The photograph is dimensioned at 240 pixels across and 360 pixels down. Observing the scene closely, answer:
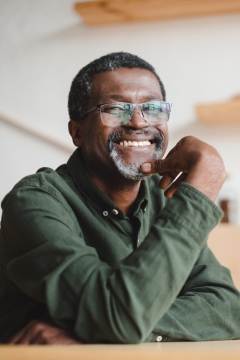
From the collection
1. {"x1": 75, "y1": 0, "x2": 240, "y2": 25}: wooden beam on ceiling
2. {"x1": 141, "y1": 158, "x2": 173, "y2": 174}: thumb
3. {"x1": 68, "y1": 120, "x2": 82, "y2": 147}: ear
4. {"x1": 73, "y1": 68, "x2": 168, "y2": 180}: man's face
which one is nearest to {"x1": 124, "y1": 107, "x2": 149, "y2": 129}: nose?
{"x1": 73, "y1": 68, "x2": 168, "y2": 180}: man's face

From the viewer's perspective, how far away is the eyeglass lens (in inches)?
56.1

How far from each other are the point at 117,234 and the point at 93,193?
12cm

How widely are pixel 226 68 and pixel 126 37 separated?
546mm

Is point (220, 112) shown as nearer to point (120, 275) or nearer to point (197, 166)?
point (197, 166)

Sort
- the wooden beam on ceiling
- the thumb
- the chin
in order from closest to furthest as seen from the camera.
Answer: the thumb < the chin < the wooden beam on ceiling

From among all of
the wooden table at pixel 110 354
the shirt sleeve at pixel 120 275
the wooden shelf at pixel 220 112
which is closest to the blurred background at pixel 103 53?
the wooden shelf at pixel 220 112

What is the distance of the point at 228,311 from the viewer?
131cm

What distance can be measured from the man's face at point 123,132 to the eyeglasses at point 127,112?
12 millimetres

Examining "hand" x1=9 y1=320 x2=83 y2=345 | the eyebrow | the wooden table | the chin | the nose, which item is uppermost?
the eyebrow

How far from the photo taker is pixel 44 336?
3.22ft

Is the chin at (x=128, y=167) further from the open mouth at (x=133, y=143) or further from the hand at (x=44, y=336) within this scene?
the hand at (x=44, y=336)

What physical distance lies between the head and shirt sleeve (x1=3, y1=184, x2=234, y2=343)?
0.41 meters

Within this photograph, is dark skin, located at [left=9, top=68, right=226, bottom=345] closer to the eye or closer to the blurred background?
the eye

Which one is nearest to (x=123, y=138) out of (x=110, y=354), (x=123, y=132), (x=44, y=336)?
(x=123, y=132)
